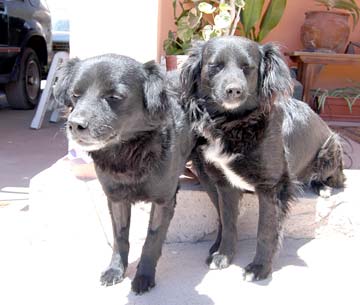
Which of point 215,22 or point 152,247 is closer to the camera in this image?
point 152,247

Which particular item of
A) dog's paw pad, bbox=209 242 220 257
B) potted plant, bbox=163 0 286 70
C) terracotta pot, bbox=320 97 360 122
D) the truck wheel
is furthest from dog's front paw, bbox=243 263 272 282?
the truck wheel

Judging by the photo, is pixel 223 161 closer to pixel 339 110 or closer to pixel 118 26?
pixel 118 26

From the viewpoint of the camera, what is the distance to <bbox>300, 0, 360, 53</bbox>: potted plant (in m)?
4.29

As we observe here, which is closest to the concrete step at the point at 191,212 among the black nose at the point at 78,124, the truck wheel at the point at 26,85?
the black nose at the point at 78,124

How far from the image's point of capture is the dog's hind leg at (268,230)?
2.22 m

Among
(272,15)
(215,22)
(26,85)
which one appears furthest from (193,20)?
(26,85)

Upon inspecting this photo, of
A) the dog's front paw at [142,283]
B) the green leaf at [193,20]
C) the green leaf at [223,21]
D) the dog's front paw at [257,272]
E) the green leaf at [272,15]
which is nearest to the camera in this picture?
the dog's front paw at [142,283]

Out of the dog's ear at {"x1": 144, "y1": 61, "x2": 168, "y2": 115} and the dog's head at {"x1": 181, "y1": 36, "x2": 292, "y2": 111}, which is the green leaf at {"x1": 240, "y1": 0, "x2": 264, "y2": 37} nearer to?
the dog's head at {"x1": 181, "y1": 36, "x2": 292, "y2": 111}

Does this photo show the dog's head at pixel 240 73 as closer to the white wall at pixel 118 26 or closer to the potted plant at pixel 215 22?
the potted plant at pixel 215 22

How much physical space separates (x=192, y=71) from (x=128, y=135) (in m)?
0.49

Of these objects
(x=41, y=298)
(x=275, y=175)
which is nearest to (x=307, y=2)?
(x=275, y=175)

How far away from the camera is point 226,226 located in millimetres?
2416

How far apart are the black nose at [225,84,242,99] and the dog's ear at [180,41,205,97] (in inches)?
12.0

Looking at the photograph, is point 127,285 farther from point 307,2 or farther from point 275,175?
point 307,2
